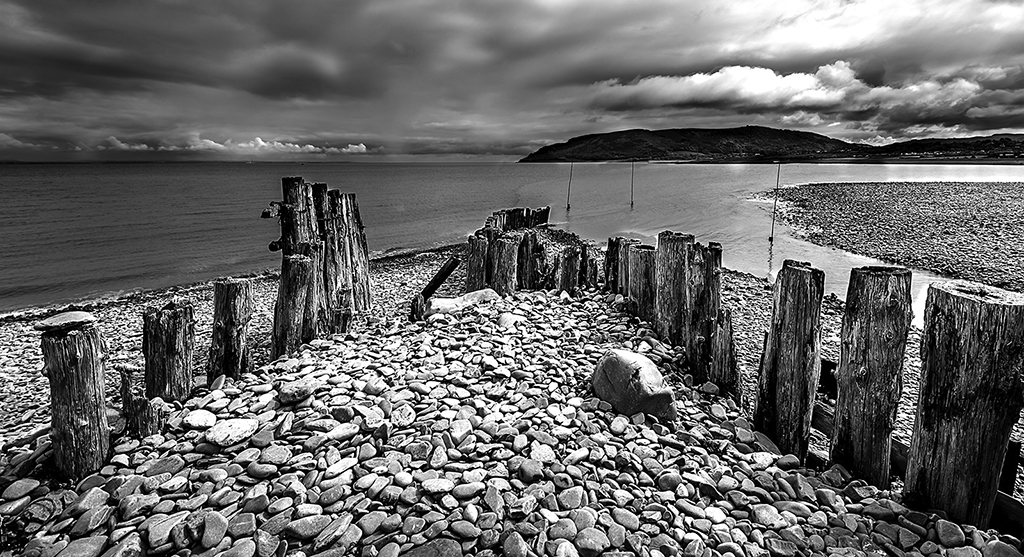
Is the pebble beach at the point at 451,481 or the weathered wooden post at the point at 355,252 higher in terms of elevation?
the weathered wooden post at the point at 355,252

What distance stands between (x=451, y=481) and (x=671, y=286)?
409cm

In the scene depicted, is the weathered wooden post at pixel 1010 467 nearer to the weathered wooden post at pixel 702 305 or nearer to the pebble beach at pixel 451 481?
the pebble beach at pixel 451 481

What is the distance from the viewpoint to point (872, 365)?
13.5 ft

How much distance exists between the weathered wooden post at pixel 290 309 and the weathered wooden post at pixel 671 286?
4.86m

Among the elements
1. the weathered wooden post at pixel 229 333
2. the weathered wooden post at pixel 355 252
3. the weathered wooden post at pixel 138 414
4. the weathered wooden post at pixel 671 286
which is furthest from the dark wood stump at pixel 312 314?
the weathered wooden post at pixel 671 286

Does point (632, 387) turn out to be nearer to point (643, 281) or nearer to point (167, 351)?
point (643, 281)

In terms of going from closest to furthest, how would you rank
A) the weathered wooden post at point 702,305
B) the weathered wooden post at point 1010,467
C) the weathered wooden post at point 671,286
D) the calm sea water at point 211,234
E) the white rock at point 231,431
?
1. the weathered wooden post at point 1010,467
2. the white rock at point 231,431
3. the weathered wooden post at point 702,305
4. the weathered wooden post at point 671,286
5. the calm sea water at point 211,234

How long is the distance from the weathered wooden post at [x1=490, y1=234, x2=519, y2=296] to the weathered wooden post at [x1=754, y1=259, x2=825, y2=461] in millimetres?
5159

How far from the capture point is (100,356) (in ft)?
14.2

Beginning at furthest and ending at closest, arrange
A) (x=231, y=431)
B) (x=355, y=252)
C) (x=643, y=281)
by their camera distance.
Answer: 1. (x=355, y=252)
2. (x=643, y=281)
3. (x=231, y=431)

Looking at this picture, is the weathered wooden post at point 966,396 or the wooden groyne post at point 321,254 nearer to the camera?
the weathered wooden post at point 966,396

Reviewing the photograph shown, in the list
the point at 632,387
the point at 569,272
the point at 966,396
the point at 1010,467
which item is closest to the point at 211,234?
the point at 569,272

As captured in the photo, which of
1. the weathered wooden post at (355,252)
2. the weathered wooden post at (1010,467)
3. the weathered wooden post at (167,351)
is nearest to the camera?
the weathered wooden post at (1010,467)

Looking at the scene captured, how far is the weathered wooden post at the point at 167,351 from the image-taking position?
16.7 ft
